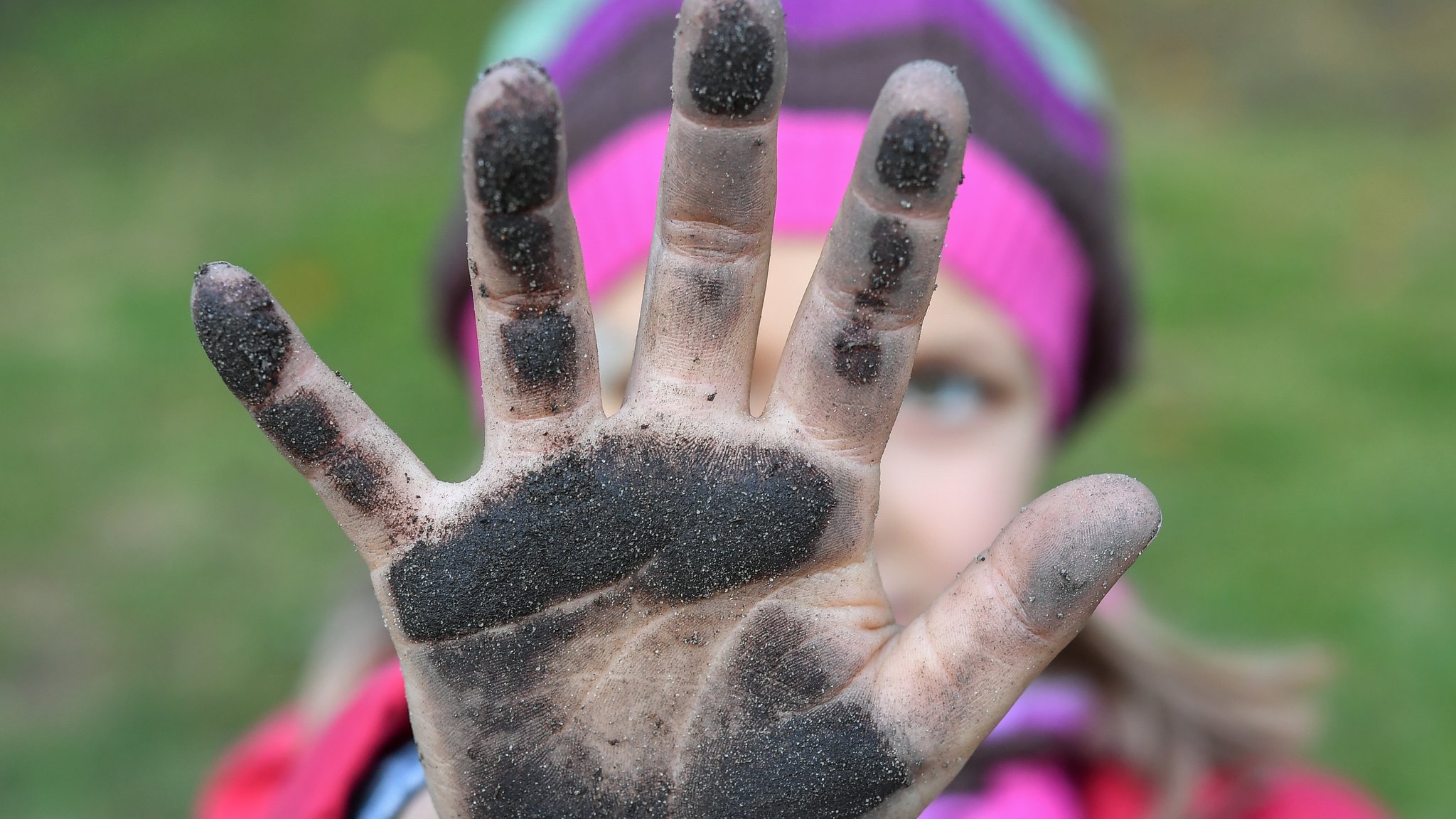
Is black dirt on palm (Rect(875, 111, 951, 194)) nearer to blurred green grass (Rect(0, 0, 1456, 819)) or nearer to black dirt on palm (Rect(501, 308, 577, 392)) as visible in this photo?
black dirt on palm (Rect(501, 308, 577, 392))

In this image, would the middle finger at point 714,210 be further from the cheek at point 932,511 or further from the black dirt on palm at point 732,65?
the cheek at point 932,511

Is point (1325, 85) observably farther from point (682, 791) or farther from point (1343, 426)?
point (682, 791)

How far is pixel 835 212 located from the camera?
1.61m

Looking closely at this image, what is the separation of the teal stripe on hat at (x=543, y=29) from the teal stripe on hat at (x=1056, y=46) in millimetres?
667

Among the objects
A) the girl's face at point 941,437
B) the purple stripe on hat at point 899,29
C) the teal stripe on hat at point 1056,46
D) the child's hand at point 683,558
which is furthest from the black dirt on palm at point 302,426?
the teal stripe on hat at point 1056,46

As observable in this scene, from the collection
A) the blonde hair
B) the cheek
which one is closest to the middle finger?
the cheek

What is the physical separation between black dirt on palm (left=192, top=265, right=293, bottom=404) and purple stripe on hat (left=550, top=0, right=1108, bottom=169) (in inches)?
39.0

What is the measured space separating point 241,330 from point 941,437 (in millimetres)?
1081

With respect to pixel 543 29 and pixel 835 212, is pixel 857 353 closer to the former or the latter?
pixel 835 212

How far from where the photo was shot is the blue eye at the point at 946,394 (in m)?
1.72

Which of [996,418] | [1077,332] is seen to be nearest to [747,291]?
[996,418]

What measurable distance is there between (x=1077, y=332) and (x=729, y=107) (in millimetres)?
1237

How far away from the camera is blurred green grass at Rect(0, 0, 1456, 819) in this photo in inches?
121

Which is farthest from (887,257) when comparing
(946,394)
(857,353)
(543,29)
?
(543,29)
